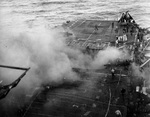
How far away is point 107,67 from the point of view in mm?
23125

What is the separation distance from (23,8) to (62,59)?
57.7 meters

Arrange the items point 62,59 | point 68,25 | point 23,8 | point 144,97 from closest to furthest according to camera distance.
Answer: point 144,97 → point 62,59 → point 68,25 → point 23,8

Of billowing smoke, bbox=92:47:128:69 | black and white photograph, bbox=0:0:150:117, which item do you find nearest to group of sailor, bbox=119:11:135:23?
black and white photograph, bbox=0:0:150:117

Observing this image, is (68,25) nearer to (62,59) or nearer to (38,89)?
(62,59)

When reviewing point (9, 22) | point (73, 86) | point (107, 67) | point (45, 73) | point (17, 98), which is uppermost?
point (9, 22)

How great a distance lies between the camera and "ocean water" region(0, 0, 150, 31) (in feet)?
184

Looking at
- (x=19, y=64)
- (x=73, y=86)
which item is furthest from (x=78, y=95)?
(x=19, y=64)

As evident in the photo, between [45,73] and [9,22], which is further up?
[9,22]

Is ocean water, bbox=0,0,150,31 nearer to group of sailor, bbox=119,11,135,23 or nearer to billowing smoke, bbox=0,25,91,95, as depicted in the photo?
group of sailor, bbox=119,11,135,23

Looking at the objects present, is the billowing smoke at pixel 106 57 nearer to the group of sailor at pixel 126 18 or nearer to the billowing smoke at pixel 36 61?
the billowing smoke at pixel 36 61

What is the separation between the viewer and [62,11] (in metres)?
67.8

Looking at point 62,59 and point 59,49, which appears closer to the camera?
point 62,59

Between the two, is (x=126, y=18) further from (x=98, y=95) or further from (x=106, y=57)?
(x=98, y=95)

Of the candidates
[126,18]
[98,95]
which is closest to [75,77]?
[98,95]
